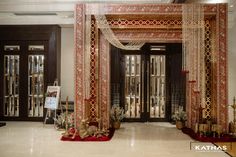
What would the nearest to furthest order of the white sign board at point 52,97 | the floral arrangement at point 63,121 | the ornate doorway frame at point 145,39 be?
the ornate doorway frame at point 145,39 → the floral arrangement at point 63,121 → the white sign board at point 52,97

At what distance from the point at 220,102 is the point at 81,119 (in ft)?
12.6

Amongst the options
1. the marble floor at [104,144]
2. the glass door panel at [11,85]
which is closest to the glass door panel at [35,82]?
the glass door panel at [11,85]

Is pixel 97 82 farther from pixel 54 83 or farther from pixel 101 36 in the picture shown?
pixel 54 83

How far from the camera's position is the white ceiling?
941 cm

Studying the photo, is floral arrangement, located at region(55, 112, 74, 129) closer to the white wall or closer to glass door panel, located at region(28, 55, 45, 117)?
glass door panel, located at region(28, 55, 45, 117)

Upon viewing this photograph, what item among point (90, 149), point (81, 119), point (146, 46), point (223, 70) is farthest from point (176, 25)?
point (90, 149)

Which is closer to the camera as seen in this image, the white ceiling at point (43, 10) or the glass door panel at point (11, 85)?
the white ceiling at point (43, 10)

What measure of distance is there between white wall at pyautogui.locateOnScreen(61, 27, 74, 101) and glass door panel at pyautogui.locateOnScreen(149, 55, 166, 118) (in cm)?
298

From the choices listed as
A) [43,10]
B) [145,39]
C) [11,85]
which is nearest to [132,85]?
[145,39]

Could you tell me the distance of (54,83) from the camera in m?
10.3

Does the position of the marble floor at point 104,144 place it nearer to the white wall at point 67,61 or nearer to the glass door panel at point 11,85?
the glass door panel at point 11,85

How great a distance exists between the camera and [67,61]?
441 inches

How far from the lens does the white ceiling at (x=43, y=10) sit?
941 centimetres

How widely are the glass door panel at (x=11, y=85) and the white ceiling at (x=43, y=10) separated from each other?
1.43m
